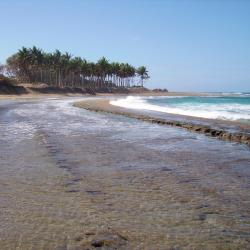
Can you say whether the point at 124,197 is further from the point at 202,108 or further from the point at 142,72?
the point at 142,72

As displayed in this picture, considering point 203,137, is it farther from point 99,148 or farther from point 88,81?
point 88,81

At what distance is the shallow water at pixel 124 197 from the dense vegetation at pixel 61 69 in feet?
319

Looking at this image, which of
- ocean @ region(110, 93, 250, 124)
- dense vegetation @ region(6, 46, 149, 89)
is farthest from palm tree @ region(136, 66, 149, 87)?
ocean @ region(110, 93, 250, 124)

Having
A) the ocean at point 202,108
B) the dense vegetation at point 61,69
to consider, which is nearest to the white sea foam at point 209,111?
the ocean at point 202,108

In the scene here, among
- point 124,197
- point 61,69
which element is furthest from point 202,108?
point 61,69

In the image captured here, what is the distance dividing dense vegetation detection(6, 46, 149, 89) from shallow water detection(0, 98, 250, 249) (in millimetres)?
97292

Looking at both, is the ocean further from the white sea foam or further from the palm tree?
the palm tree

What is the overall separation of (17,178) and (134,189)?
1.79 m

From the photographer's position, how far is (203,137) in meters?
12.0

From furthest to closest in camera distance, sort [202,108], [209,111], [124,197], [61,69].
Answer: [61,69] < [202,108] < [209,111] < [124,197]

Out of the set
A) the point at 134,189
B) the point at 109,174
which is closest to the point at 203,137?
the point at 109,174

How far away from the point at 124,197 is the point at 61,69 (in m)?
118

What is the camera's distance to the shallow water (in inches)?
142

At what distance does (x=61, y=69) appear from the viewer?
120312 millimetres
